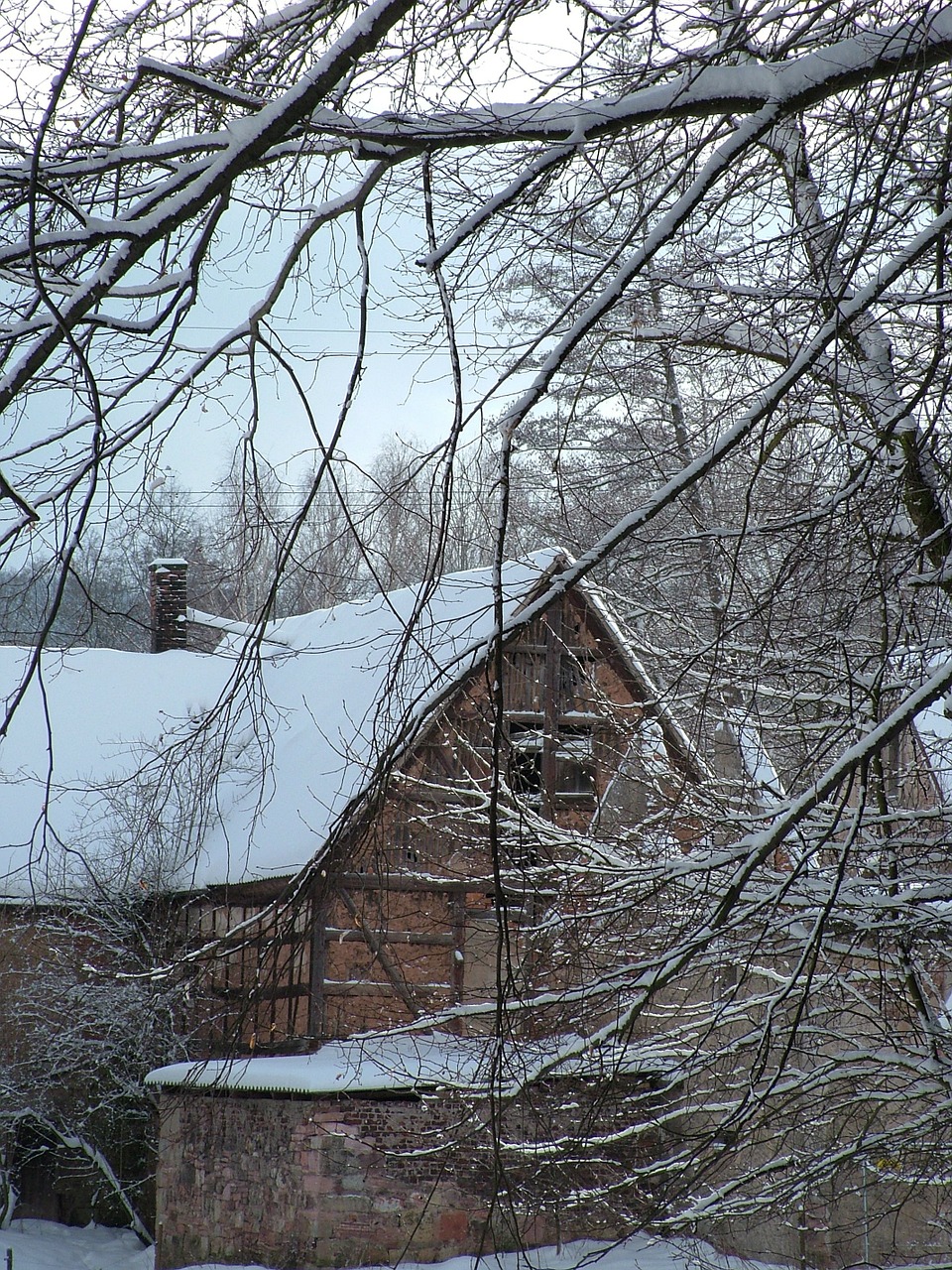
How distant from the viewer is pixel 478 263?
12.1 ft

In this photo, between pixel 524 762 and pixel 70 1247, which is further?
pixel 70 1247

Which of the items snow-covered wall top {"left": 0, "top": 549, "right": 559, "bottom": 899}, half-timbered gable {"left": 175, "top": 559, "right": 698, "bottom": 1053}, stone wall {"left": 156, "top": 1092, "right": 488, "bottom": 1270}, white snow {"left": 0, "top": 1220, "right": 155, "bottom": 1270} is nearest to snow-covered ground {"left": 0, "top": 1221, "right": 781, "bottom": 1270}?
white snow {"left": 0, "top": 1220, "right": 155, "bottom": 1270}

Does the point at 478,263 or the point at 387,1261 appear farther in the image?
the point at 387,1261

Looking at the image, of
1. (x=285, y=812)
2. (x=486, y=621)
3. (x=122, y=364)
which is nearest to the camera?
(x=122, y=364)

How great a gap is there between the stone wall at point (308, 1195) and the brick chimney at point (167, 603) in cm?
1092

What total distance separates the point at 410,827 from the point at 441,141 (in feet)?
23.1

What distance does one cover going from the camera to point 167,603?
22.6m

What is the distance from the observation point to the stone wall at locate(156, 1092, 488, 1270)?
12008 millimetres

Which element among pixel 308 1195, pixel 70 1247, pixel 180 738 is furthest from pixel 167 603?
pixel 308 1195

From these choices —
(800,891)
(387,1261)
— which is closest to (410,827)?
(800,891)

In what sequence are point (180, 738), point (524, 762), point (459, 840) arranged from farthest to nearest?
point (180, 738)
point (459, 840)
point (524, 762)

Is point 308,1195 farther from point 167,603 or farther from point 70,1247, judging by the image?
point 167,603

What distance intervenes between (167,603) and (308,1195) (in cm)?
1278

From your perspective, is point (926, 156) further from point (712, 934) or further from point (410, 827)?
point (410, 827)
